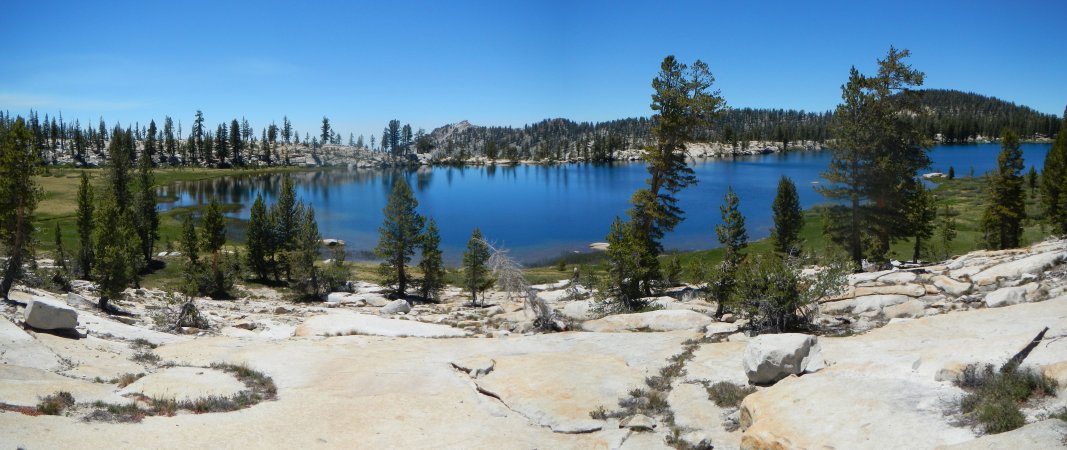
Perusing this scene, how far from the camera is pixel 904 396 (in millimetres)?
11531

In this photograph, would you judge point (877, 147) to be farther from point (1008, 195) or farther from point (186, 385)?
point (186, 385)

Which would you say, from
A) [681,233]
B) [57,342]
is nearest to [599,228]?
[681,233]

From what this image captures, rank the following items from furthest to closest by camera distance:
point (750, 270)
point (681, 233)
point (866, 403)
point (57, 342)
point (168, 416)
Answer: point (681, 233) → point (750, 270) → point (57, 342) → point (168, 416) → point (866, 403)

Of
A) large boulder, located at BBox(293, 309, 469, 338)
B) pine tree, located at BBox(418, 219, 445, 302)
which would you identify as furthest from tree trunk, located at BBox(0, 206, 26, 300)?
pine tree, located at BBox(418, 219, 445, 302)

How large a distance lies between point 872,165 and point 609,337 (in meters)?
24.1

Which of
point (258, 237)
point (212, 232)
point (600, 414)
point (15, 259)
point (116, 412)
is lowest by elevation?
point (600, 414)

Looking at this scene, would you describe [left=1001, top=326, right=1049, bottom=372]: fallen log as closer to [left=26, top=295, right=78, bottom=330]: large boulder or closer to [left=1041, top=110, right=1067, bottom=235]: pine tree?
[left=26, top=295, right=78, bottom=330]: large boulder

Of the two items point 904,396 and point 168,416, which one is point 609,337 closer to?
point 904,396

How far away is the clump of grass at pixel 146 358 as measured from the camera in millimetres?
20000

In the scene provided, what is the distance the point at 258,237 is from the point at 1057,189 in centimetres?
7488

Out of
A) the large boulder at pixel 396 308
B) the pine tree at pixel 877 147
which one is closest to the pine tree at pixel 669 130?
the pine tree at pixel 877 147

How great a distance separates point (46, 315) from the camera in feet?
70.6

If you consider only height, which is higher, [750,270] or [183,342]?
[750,270]

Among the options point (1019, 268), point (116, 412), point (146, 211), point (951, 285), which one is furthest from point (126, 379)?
point (146, 211)
